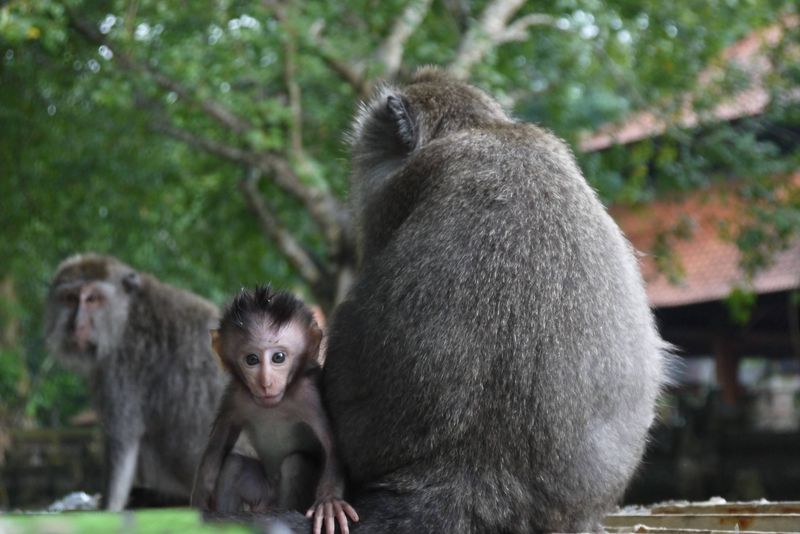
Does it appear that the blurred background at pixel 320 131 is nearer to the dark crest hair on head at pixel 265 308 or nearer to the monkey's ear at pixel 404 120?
the monkey's ear at pixel 404 120

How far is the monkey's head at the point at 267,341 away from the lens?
10.6ft

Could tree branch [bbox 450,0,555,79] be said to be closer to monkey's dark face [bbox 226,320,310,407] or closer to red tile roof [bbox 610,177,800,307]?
red tile roof [bbox 610,177,800,307]

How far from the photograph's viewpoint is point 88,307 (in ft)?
23.3

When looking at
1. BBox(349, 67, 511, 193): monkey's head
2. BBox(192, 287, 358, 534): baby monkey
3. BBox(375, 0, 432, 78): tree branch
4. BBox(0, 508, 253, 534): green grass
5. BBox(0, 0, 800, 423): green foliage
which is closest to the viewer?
BBox(0, 508, 253, 534): green grass

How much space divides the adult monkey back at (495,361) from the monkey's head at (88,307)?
4.10 metres

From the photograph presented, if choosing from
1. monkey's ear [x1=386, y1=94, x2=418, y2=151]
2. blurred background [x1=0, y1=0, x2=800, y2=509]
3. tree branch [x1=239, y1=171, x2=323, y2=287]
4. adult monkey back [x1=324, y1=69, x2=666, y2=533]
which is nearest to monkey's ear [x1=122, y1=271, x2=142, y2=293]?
blurred background [x1=0, y1=0, x2=800, y2=509]

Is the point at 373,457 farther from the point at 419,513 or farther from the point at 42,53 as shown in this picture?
the point at 42,53

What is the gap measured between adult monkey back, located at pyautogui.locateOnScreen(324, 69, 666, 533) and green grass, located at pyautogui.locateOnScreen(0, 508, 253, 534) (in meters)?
2.05

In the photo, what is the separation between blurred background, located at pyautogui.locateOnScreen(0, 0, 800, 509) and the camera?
10391 mm

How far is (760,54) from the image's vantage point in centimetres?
1243

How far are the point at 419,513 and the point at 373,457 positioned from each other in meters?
0.23

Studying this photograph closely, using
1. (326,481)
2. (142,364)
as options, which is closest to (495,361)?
(326,481)

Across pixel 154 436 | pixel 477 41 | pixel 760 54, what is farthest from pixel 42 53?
pixel 760 54

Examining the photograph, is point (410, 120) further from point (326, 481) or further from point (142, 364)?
point (142, 364)
